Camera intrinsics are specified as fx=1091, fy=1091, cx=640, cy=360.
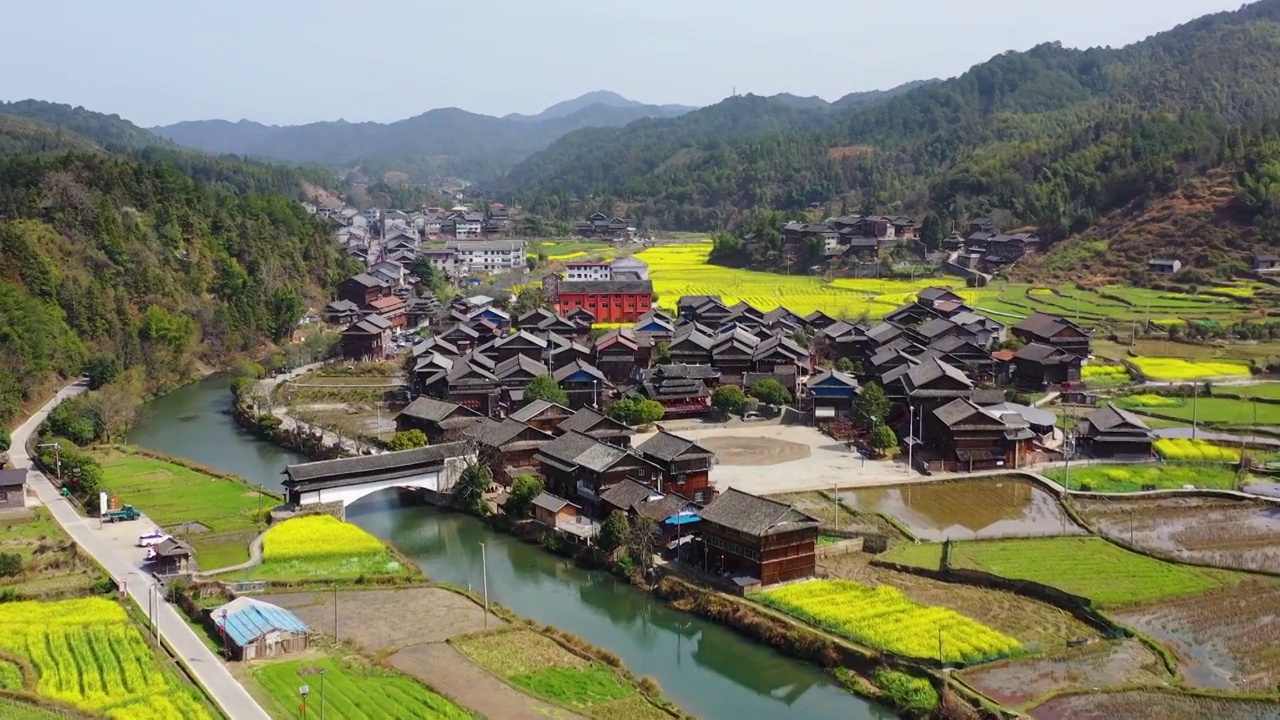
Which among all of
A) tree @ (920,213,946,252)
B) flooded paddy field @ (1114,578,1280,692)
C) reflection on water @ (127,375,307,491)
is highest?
tree @ (920,213,946,252)

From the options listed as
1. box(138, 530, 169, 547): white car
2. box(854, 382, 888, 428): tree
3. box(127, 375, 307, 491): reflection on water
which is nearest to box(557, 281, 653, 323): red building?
box(127, 375, 307, 491): reflection on water

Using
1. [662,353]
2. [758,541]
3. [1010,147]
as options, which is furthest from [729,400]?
[1010,147]

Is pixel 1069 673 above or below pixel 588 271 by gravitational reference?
below

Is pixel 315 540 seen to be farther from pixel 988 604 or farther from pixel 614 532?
pixel 988 604

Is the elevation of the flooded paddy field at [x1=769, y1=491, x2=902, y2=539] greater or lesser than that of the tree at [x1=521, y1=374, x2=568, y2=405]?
lesser

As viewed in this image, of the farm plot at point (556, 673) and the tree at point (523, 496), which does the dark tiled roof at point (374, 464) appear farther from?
the farm plot at point (556, 673)

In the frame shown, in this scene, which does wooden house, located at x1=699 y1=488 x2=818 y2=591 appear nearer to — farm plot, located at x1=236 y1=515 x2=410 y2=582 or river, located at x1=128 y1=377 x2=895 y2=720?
river, located at x1=128 y1=377 x2=895 y2=720

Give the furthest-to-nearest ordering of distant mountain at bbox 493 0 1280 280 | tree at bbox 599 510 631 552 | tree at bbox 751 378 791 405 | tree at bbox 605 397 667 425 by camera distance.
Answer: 1. distant mountain at bbox 493 0 1280 280
2. tree at bbox 751 378 791 405
3. tree at bbox 605 397 667 425
4. tree at bbox 599 510 631 552
